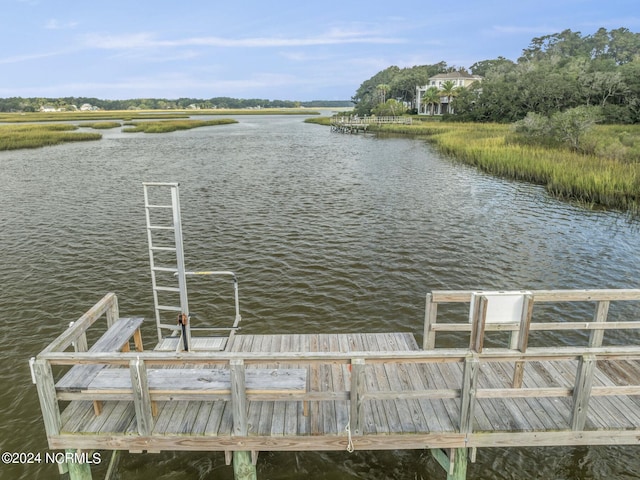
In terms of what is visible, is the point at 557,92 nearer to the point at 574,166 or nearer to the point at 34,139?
the point at 574,166

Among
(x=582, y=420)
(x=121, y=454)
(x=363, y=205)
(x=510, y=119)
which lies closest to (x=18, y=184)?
(x=363, y=205)

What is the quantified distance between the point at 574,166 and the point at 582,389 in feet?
89.9

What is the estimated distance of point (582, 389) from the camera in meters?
6.16

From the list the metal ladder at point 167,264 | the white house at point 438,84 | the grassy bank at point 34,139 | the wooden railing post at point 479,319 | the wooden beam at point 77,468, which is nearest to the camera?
the wooden beam at point 77,468

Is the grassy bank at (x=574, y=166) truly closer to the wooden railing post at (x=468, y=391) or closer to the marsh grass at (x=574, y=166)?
the marsh grass at (x=574, y=166)

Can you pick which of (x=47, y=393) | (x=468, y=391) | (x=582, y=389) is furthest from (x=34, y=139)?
(x=582, y=389)

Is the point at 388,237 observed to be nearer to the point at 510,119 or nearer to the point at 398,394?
the point at 398,394

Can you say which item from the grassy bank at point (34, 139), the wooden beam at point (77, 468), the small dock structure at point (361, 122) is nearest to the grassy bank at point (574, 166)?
the wooden beam at point (77, 468)

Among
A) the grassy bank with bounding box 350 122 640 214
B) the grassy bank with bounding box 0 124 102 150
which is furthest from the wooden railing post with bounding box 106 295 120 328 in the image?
the grassy bank with bounding box 0 124 102 150

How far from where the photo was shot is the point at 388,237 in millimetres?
20484

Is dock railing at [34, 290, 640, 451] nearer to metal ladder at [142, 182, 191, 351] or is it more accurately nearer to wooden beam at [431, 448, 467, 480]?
wooden beam at [431, 448, 467, 480]

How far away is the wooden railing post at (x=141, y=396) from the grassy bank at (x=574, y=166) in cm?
2600

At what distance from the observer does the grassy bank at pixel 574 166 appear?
2495 centimetres

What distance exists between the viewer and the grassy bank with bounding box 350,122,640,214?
81.9 feet
